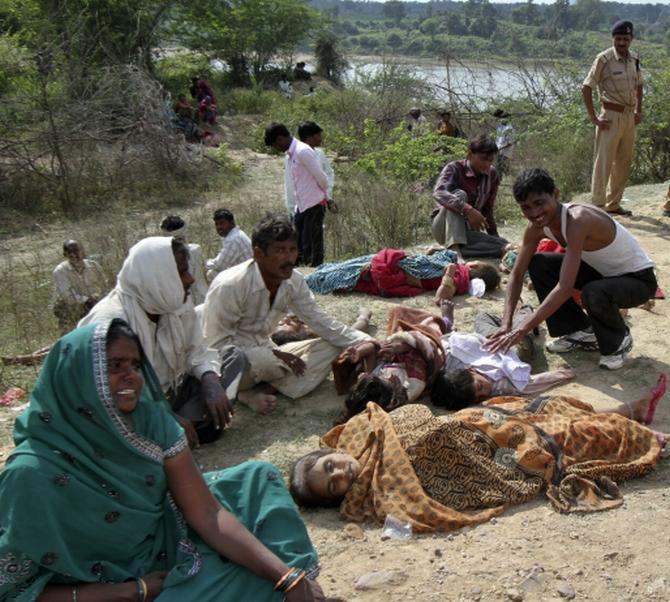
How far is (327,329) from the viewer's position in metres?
4.39

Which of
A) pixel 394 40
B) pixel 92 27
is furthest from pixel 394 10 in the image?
pixel 92 27

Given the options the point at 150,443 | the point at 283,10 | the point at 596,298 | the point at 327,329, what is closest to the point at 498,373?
the point at 596,298

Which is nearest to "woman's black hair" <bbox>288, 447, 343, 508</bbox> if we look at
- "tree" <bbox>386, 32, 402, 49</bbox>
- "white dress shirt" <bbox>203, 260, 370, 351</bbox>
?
"white dress shirt" <bbox>203, 260, 370, 351</bbox>

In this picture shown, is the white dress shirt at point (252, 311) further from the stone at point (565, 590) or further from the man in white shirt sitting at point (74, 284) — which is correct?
the man in white shirt sitting at point (74, 284)

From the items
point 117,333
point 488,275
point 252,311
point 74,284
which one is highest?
point 117,333

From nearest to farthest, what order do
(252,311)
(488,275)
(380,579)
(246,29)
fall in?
1. (380,579)
2. (252,311)
3. (488,275)
4. (246,29)

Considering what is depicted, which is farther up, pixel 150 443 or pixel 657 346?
pixel 150 443

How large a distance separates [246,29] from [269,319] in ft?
84.8

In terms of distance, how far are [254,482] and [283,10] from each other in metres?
31.2

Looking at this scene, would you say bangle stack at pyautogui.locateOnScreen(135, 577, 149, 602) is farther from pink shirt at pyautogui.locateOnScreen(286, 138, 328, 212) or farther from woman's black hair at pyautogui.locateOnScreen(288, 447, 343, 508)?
pink shirt at pyautogui.locateOnScreen(286, 138, 328, 212)

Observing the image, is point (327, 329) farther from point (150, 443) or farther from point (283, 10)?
point (283, 10)

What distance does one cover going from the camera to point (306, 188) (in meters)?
6.93

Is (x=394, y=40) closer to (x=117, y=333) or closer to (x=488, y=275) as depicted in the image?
(x=488, y=275)

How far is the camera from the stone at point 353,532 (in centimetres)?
300
